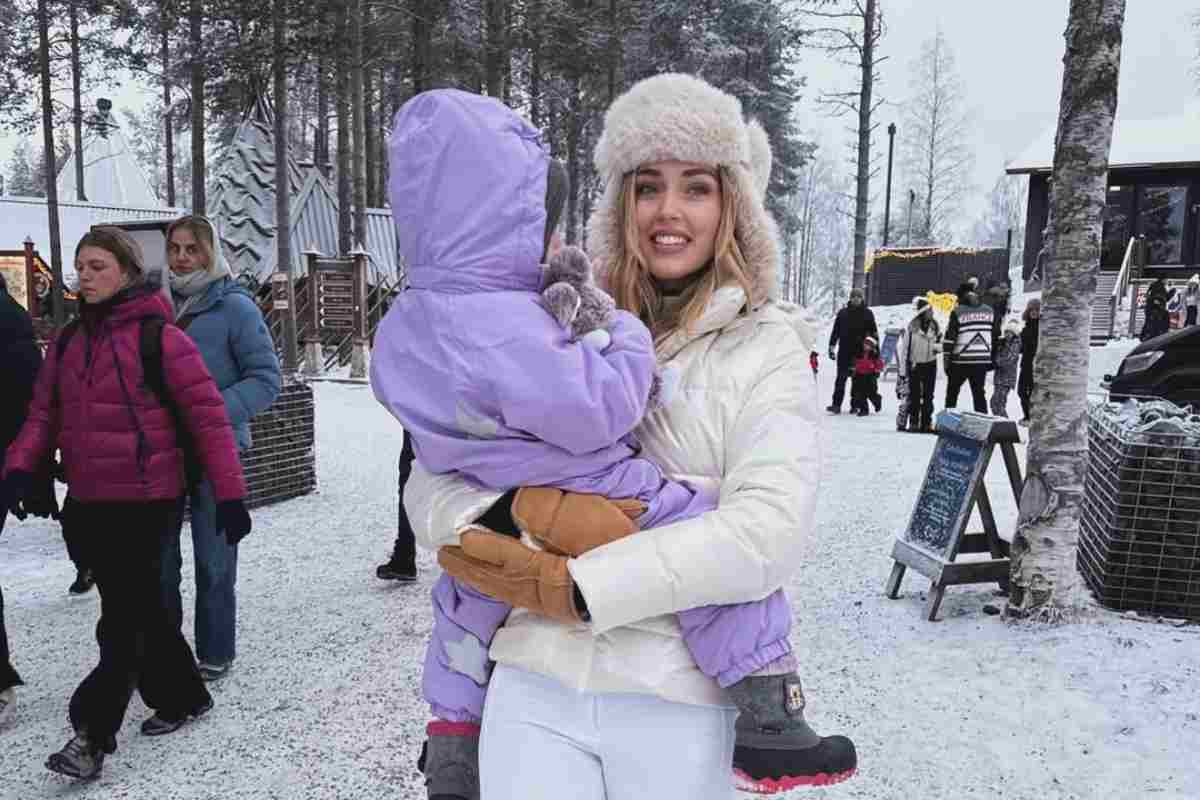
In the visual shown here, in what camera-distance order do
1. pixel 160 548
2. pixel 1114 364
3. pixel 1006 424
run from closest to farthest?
pixel 160 548, pixel 1006 424, pixel 1114 364

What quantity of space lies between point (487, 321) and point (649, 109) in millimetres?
649

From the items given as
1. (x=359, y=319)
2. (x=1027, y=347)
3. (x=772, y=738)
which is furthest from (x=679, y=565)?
(x=359, y=319)

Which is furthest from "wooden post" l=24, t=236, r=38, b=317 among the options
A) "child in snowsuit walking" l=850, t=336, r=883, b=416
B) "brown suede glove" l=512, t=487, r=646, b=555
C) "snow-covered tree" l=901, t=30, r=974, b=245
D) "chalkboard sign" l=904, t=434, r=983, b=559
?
"snow-covered tree" l=901, t=30, r=974, b=245

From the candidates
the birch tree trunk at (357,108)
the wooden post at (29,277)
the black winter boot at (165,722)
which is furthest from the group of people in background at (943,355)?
the wooden post at (29,277)

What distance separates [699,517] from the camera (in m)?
1.51

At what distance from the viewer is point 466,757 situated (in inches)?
65.7

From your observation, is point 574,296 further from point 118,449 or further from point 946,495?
point 946,495

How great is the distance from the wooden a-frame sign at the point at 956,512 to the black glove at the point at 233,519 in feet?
11.7

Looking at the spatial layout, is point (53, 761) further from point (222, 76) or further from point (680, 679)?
point (222, 76)

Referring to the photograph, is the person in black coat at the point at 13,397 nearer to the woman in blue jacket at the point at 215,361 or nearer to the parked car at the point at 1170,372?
the woman in blue jacket at the point at 215,361

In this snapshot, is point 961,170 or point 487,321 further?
point 961,170

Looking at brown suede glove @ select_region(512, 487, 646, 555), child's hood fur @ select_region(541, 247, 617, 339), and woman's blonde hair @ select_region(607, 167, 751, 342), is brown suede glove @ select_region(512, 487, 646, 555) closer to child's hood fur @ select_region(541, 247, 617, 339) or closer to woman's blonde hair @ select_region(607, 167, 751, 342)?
child's hood fur @ select_region(541, 247, 617, 339)

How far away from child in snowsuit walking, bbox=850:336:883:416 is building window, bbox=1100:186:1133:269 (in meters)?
16.3

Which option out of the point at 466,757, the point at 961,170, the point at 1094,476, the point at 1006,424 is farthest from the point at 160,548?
the point at 961,170
